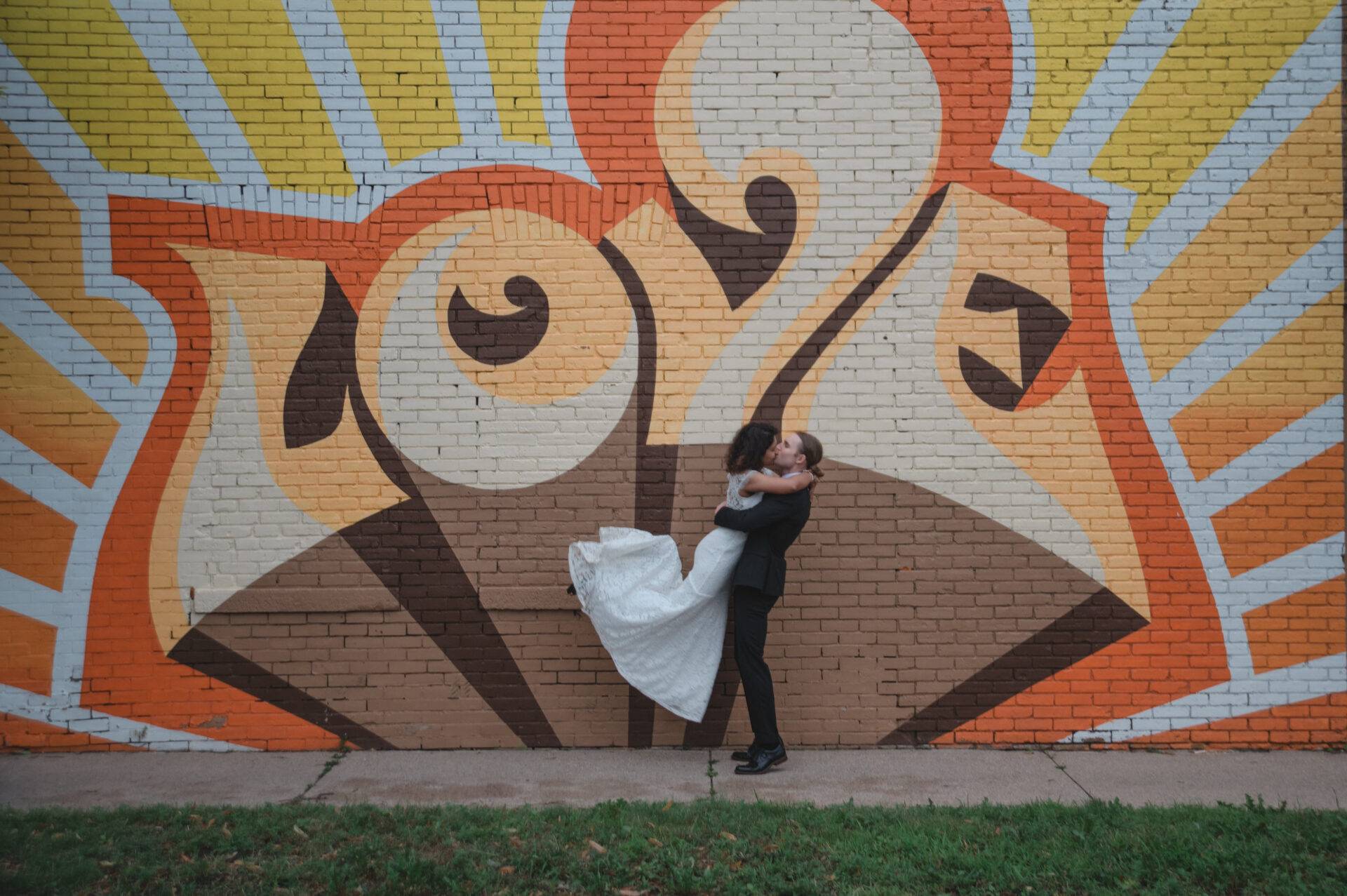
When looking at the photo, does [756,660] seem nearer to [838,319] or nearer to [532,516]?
[532,516]

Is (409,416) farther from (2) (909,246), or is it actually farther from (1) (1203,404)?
(1) (1203,404)

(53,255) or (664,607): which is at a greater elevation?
(53,255)

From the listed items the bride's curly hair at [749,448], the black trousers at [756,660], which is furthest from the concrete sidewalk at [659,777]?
the bride's curly hair at [749,448]

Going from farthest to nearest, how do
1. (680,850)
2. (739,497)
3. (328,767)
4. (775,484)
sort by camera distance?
(328,767), (739,497), (775,484), (680,850)

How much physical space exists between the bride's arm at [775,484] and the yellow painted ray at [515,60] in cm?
244

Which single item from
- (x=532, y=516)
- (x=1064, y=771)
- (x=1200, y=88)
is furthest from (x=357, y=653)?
(x=1200, y=88)

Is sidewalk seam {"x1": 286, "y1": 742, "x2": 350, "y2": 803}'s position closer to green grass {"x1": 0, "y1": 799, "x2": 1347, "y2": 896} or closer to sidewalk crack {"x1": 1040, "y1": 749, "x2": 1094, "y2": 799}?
green grass {"x1": 0, "y1": 799, "x2": 1347, "y2": 896}

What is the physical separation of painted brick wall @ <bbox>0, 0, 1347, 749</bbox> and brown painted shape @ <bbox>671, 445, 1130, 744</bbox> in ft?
0.07

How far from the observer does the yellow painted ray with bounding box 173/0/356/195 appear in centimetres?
601

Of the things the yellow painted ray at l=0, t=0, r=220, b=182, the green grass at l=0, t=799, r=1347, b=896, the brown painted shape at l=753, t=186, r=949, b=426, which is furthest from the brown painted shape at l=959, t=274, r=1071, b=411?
the yellow painted ray at l=0, t=0, r=220, b=182

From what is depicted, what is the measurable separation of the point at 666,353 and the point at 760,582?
4.99ft

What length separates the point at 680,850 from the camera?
4293 mm

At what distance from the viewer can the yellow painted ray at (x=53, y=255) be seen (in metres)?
5.97

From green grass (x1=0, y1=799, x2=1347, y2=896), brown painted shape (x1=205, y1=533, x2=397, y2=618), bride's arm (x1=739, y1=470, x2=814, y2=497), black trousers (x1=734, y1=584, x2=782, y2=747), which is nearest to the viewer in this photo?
green grass (x1=0, y1=799, x2=1347, y2=896)
